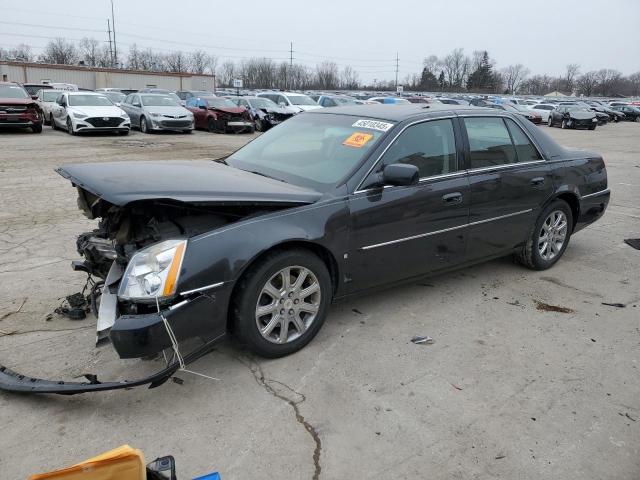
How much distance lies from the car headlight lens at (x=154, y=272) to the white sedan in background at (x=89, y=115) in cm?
1630

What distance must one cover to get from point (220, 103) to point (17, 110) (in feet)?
24.7

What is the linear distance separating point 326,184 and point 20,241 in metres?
3.95

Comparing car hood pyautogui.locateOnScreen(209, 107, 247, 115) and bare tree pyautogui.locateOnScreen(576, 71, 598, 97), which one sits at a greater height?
bare tree pyautogui.locateOnScreen(576, 71, 598, 97)

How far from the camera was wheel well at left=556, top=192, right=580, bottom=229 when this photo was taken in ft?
17.6

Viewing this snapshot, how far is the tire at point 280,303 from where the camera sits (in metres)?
3.21

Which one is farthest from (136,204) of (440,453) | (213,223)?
(440,453)

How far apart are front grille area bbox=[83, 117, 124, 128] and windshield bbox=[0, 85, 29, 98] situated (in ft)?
8.96

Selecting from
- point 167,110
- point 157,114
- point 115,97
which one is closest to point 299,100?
point 167,110

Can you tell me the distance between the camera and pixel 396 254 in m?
3.97

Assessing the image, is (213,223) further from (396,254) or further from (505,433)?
(505,433)

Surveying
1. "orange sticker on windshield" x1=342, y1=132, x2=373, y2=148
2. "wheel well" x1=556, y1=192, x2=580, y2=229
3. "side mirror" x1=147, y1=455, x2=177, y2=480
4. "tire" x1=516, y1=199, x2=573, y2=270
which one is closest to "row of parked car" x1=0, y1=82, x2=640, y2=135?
"wheel well" x1=556, y1=192, x2=580, y2=229

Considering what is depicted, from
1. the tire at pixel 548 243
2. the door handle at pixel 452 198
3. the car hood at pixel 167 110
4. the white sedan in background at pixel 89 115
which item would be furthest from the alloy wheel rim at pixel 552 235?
the car hood at pixel 167 110

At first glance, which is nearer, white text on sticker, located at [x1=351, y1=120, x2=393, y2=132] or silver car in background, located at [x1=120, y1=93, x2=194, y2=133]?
white text on sticker, located at [x1=351, y1=120, x2=393, y2=132]

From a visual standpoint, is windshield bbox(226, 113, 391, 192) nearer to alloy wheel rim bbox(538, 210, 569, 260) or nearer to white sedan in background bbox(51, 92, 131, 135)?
alloy wheel rim bbox(538, 210, 569, 260)
